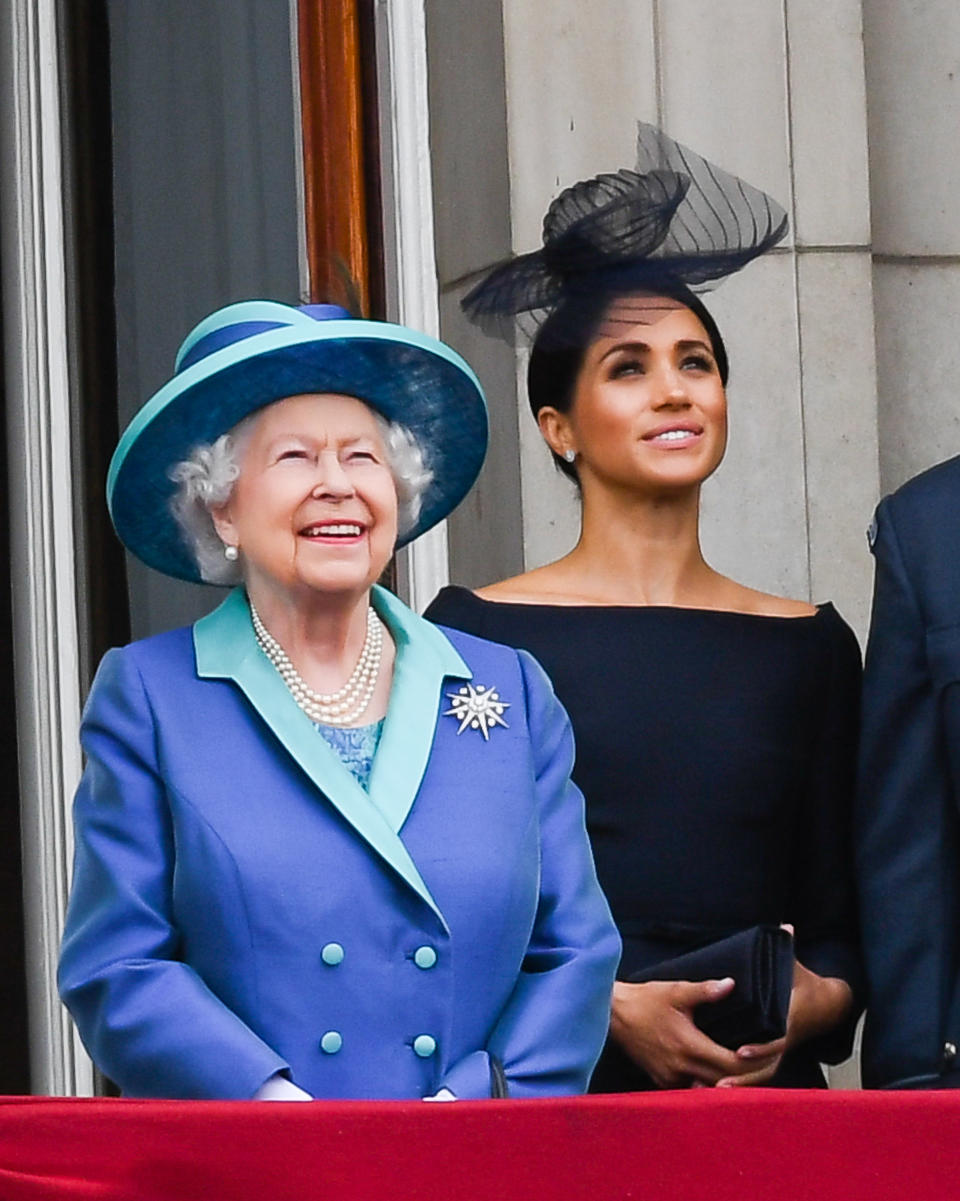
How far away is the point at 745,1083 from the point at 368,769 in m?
0.78

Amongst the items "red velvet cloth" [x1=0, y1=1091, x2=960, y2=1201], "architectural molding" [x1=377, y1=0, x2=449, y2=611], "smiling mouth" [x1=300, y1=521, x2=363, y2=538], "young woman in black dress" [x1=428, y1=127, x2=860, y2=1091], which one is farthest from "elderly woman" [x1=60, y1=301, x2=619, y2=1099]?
"architectural molding" [x1=377, y1=0, x2=449, y2=611]

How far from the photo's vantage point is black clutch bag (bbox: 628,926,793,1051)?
266 cm

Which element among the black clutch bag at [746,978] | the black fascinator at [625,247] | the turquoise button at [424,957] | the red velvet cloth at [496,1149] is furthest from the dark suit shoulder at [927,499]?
the red velvet cloth at [496,1149]

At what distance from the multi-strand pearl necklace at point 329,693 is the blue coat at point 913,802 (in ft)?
2.48

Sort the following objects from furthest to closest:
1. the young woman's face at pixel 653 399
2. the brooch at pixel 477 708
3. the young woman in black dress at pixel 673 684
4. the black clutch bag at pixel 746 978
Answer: the young woman's face at pixel 653 399 → the young woman in black dress at pixel 673 684 → the black clutch bag at pixel 746 978 → the brooch at pixel 477 708

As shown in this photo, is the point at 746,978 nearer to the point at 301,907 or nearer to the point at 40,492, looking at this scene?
the point at 301,907

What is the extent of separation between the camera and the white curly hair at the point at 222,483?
240cm

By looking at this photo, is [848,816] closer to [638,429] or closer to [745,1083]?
[745,1083]

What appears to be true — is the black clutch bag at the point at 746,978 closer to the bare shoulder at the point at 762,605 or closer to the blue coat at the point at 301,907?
the blue coat at the point at 301,907

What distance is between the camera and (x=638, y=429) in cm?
312

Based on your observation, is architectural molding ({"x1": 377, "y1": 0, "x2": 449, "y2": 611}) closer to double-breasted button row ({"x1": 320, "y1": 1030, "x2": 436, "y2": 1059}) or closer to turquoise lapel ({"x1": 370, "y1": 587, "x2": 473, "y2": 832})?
turquoise lapel ({"x1": 370, "y1": 587, "x2": 473, "y2": 832})

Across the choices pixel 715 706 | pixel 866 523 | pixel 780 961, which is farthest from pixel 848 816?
pixel 866 523

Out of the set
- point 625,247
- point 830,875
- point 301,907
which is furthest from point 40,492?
point 301,907

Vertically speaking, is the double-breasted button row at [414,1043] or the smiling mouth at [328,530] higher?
the smiling mouth at [328,530]
